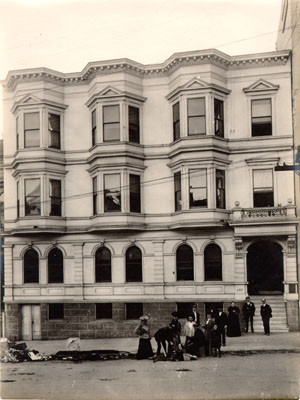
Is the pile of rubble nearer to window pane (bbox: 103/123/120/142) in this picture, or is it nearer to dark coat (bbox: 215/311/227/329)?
dark coat (bbox: 215/311/227/329)

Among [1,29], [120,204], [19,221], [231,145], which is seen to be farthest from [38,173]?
[231,145]

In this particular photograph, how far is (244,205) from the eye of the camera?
→ 14.9 meters

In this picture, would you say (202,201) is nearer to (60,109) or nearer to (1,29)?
(60,109)

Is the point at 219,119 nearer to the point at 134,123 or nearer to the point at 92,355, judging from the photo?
the point at 134,123

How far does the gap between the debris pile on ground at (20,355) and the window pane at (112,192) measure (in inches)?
190

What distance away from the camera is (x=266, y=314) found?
1429cm

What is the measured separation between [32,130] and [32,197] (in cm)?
215

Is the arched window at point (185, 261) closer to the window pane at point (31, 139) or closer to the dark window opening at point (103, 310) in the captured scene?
the dark window opening at point (103, 310)

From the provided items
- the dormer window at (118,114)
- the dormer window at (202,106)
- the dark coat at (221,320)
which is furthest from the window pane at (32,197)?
the dark coat at (221,320)

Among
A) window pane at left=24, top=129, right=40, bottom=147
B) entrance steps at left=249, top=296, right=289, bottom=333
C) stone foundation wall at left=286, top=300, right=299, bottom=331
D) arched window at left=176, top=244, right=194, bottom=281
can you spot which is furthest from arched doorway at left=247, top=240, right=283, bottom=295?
window pane at left=24, top=129, right=40, bottom=147

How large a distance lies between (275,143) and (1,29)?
841cm

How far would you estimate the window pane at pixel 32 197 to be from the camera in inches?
590

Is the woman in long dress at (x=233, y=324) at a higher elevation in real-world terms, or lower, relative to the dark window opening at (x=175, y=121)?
lower

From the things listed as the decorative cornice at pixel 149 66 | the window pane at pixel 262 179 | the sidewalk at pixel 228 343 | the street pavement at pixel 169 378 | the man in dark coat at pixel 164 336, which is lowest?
the street pavement at pixel 169 378
